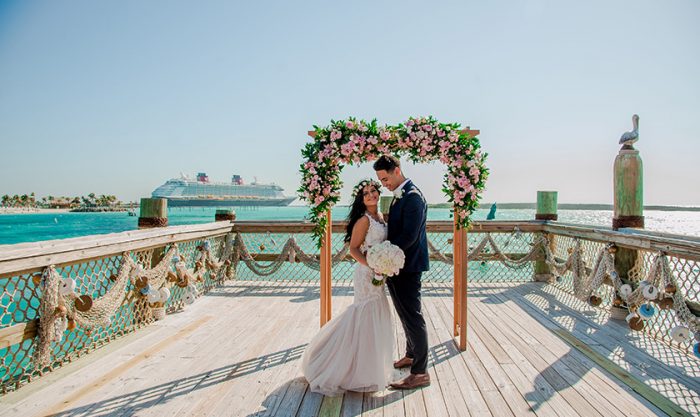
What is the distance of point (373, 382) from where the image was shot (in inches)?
116

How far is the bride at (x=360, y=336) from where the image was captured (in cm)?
295

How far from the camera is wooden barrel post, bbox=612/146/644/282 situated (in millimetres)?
4898

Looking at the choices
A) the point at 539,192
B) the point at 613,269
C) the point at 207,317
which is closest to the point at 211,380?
the point at 207,317

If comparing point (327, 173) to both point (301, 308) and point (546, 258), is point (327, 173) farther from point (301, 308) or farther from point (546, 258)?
point (546, 258)

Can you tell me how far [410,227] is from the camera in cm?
299

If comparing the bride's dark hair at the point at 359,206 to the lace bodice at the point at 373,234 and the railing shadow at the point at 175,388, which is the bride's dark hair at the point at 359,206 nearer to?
the lace bodice at the point at 373,234

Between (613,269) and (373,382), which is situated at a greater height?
(613,269)

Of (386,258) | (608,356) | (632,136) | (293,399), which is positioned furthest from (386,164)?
(632,136)

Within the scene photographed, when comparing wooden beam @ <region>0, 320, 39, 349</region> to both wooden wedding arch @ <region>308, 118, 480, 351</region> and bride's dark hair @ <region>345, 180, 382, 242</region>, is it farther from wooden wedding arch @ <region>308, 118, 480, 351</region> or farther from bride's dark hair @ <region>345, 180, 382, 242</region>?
bride's dark hair @ <region>345, 180, 382, 242</region>

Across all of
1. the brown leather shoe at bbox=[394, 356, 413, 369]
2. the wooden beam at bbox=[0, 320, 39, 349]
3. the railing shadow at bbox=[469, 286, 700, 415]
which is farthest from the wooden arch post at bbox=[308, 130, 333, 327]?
the wooden beam at bbox=[0, 320, 39, 349]

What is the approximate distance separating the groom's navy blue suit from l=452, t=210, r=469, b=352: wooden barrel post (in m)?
0.93

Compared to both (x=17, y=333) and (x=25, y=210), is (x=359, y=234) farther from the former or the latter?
(x=25, y=210)

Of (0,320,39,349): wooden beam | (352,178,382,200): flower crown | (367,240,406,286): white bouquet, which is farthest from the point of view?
(352,178,382,200): flower crown

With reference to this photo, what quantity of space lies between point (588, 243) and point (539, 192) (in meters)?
1.65
